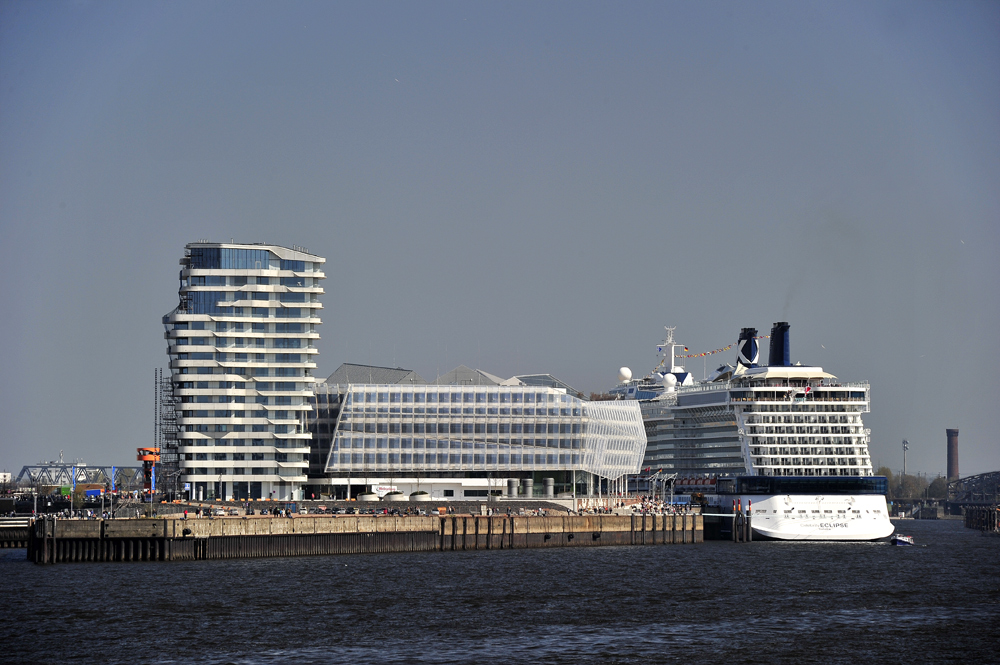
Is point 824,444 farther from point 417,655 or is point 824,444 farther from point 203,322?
point 417,655

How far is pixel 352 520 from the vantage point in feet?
429

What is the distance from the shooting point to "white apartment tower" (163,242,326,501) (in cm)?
17162

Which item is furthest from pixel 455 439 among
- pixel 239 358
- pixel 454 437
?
pixel 239 358

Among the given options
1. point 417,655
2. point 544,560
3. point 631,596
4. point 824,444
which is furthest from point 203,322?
point 417,655

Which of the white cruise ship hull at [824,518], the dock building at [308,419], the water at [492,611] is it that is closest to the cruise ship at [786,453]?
the white cruise ship hull at [824,518]

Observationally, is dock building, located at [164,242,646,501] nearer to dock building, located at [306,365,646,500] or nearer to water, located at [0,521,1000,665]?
dock building, located at [306,365,646,500]

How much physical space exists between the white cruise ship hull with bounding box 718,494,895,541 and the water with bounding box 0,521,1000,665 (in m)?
34.9

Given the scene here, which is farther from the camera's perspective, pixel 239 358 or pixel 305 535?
pixel 239 358

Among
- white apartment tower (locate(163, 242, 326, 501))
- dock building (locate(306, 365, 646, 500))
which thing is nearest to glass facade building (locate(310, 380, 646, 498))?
dock building (locate(306, 365, 646, 500))

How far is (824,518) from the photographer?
526 feet

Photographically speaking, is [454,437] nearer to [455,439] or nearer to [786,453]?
[455,439]

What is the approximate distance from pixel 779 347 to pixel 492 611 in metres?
107

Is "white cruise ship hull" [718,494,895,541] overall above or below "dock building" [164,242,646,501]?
below

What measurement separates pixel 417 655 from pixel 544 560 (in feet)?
187
